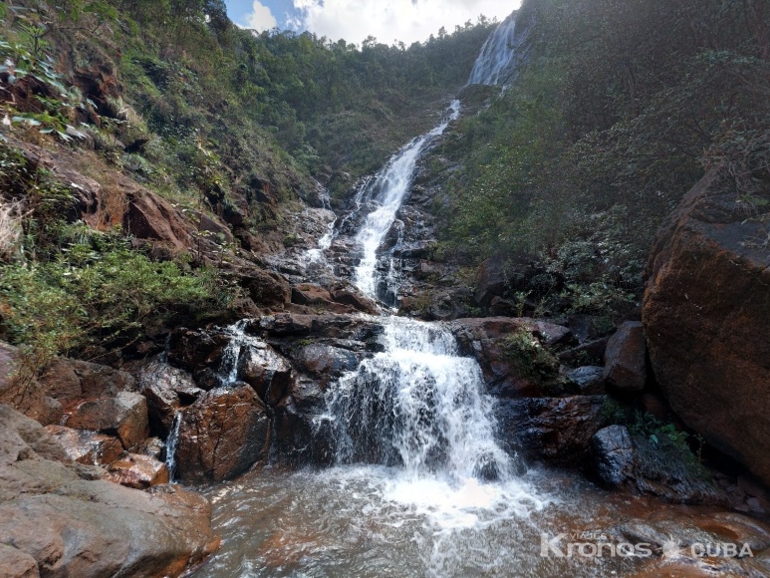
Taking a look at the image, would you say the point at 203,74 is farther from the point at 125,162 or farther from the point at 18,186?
the point at 18,186

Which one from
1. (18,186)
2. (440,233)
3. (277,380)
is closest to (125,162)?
(18,186)

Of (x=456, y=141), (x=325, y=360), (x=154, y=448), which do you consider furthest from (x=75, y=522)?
(x=456, y=141)

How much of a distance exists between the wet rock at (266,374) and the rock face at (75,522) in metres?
2.40

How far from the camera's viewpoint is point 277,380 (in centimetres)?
710

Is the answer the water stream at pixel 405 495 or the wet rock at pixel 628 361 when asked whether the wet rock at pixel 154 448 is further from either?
the wet rock at pixel 628 361

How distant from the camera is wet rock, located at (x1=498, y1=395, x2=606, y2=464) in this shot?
6.29 metres

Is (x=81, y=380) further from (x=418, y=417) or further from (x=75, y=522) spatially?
(x=418, y=417)

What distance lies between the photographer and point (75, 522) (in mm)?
3328

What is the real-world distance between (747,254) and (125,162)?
14.7 meters

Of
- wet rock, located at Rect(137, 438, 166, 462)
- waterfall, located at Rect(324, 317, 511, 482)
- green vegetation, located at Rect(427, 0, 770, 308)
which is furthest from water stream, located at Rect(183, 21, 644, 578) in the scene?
green vegetation, located at Rect(427, 0, 770, 308)

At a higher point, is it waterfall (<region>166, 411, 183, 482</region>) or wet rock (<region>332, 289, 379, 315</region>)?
wet rock (<region>332, 289, 379, 315</region>)

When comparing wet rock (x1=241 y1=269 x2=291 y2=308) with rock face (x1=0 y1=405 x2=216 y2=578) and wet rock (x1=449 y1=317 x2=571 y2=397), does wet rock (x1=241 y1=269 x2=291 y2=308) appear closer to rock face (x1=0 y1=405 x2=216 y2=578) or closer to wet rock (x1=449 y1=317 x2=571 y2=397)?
wet rock (x1=449 y1=317 x2=571 y2=397)

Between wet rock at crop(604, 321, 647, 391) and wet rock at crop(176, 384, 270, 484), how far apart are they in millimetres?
6031

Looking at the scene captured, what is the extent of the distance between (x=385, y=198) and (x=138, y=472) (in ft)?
69.0
